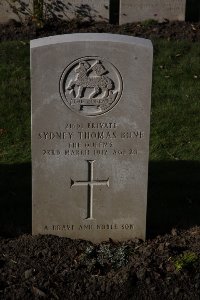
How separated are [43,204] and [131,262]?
0.85 m

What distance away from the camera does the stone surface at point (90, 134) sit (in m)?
5.20

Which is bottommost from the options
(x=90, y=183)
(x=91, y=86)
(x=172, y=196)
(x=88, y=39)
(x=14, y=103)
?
(x=172, y=196)

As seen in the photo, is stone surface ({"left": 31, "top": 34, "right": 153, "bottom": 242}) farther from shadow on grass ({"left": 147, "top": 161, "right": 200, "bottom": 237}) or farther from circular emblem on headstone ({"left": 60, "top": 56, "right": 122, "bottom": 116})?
shadow on grass ({"left": 147, "top": 161, "right": 200, "bottom": 237})

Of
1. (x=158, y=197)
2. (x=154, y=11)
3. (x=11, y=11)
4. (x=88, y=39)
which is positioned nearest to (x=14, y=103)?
(x=11, y=11)

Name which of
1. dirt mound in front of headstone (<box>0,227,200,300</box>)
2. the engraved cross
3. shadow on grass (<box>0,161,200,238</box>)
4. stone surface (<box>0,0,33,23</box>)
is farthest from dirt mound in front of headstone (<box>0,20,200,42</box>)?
dirt mound in front of headstone (<box>0,227,200,300</box>)

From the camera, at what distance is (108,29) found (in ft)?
34.6

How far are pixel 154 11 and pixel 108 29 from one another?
32.6 inches

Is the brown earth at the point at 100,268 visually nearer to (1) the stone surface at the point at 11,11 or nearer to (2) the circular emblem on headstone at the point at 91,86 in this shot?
(2) the circular emblem on headstone at the point at 91,86

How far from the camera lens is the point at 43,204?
561cm

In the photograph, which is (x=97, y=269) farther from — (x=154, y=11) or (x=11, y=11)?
(x=154, y=11)

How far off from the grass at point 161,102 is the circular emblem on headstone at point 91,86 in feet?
7.70

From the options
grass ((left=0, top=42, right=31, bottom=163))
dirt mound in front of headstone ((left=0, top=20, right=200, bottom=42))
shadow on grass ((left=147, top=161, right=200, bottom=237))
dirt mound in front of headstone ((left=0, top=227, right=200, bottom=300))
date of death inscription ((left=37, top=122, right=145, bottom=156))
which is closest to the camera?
dirt mound in front of headstone ((left=0, top=227, right=200, bottom=300))

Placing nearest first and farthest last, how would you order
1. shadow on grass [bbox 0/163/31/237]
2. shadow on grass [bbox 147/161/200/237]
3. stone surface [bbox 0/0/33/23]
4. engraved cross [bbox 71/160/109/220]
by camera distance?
engraved cross [bbox 71/160/109/220] → shadow on grass [bbox 0/163/31/237] → shadow on grass [bbox 147/161/200/237] → stone surface [bbox 0/0/33/23]

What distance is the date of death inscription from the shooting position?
5391 millimetres
